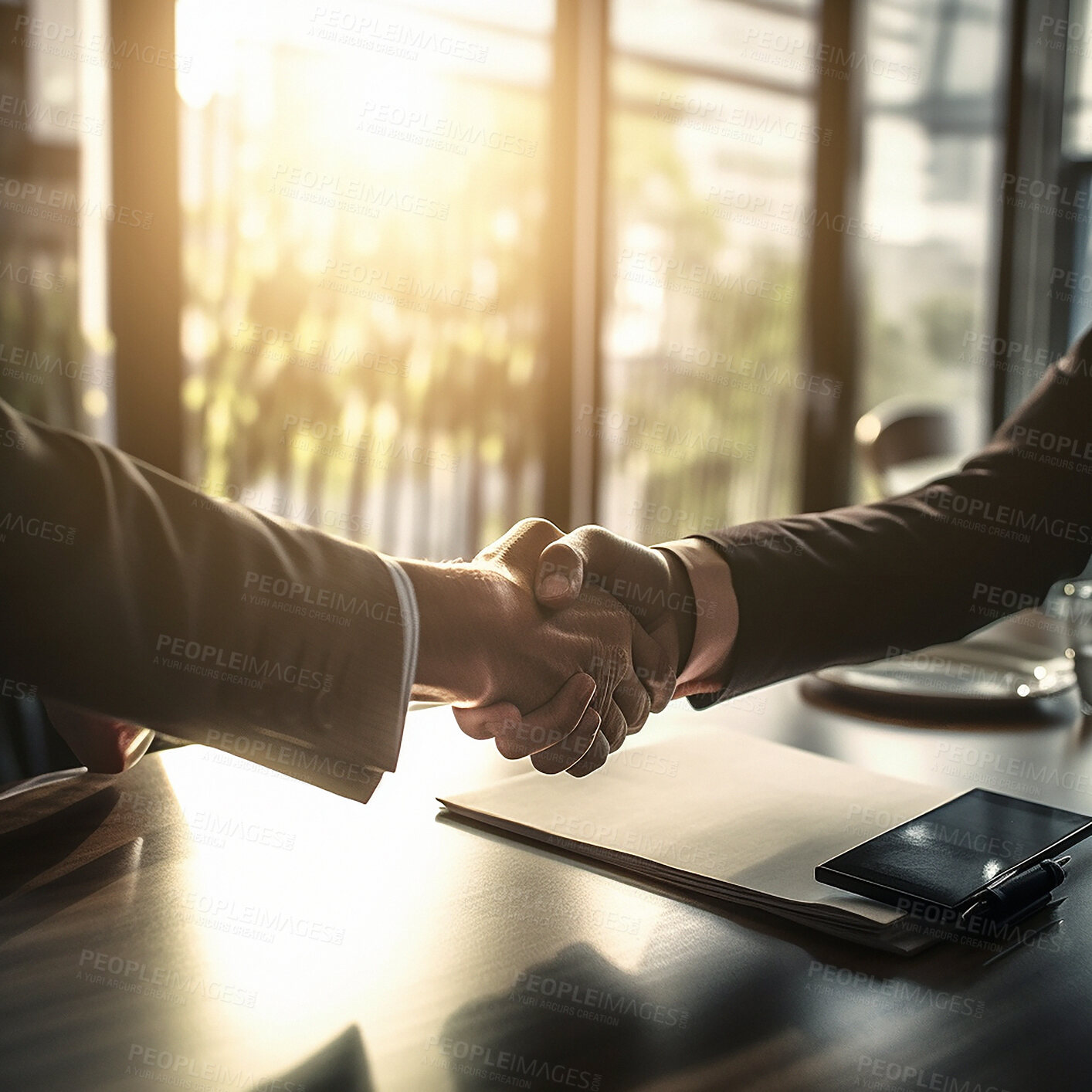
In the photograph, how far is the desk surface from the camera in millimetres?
567

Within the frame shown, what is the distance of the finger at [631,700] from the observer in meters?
1.09

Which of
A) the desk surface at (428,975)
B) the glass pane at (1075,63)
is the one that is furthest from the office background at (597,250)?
the desk surface at (428,975)

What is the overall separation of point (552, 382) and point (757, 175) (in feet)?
3.43

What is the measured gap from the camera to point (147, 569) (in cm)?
77

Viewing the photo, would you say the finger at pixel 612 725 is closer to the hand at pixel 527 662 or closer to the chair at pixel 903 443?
the hand at pixel 527 662

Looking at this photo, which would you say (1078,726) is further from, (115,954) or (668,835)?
(115,954)

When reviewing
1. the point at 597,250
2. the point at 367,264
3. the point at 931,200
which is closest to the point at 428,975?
the point at 367,264

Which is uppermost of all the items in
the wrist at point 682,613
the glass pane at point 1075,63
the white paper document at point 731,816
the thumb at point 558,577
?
the glass pane at point 1075,63

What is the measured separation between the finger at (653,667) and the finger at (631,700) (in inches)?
0.6

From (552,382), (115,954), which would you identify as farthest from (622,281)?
(115,954)

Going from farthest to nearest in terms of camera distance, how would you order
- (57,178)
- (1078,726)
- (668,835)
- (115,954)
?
(57,178) → (1078,726) → (668,835) → (115,954)

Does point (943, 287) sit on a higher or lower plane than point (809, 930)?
higher

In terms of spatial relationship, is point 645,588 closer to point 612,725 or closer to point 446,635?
point 612,725

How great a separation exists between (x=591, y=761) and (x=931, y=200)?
3685 millimetres
